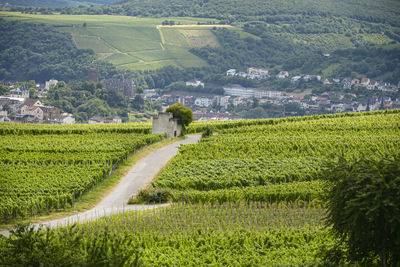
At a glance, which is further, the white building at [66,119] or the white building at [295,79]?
the white building at [295,79]

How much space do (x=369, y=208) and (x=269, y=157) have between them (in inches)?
853

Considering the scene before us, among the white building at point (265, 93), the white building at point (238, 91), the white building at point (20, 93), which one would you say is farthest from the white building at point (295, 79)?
the white building at point (20, 93)

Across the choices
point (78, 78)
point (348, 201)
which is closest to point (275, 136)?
point (348, 201)

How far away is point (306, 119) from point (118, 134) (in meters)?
22.3

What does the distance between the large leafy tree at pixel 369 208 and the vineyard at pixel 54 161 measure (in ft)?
51.9

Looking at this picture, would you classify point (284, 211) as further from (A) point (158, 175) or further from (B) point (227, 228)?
(A) point (158, 175)

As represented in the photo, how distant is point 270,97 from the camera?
186m

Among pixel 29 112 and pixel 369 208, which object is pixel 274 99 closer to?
pixel 29 112

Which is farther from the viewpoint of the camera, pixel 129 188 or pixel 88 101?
pixel 88 101

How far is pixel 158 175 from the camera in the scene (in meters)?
35.3

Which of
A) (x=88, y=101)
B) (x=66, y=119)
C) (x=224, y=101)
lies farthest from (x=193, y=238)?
(x=224, y=101)

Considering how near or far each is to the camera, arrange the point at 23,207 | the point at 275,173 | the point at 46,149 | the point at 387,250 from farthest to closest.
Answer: the point at 46,149
the point at 275,173
the point at 23,207
the point at 387,250

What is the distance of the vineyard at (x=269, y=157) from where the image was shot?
30406mm

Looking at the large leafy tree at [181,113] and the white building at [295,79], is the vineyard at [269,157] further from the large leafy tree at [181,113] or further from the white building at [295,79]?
the white building at [295,79]
